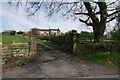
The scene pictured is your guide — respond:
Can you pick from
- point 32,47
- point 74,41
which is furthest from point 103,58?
point 32,47

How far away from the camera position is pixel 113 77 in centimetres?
918

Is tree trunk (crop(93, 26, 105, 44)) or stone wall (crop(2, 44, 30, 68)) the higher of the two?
tree trunk (crop(93, 26, 105, 44))

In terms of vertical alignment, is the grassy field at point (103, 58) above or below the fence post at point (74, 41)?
below

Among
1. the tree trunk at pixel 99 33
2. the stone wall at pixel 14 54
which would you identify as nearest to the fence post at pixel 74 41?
the tree trunk at pixel 99 33

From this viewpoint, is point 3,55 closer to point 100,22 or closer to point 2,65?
point 2,65

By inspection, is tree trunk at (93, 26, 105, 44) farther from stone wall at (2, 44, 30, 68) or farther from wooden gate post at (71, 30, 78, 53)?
stone wall at (2, 44, 30, 68)

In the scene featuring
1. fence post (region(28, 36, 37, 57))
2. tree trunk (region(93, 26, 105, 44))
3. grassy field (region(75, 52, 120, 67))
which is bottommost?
grassy field (region(75, 52, 120, 67))

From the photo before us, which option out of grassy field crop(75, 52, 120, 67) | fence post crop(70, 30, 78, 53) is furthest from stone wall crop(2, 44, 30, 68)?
fence post crop(70, 30, 78, 53)

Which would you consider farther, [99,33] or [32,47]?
[99,33]

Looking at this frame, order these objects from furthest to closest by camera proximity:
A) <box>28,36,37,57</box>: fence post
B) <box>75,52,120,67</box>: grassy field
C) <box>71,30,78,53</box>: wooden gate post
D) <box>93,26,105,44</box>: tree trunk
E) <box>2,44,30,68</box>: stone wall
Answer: <box>93,26,105,44</box>: tree trunk < <box>71,30,78,53</box>: wooden gate post < <box>28,36,37,57</box>: fence post < <box>75,52,120,67</box>: grassy field < <box>2,44,30,68</box>: stone wall

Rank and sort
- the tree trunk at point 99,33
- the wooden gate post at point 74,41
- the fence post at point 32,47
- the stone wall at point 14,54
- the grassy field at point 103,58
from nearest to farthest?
the stone wall at point 14,54
the grassy field at point 103,58
the fence post at point 32,47
the wooden gate post at point 74,41
the tree trunk at point 99,33

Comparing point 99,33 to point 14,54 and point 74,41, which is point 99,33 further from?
point 14,54

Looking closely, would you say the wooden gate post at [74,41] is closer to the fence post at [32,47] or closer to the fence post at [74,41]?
the fence post at [74,41]

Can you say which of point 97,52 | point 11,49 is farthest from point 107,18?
point 11,49
